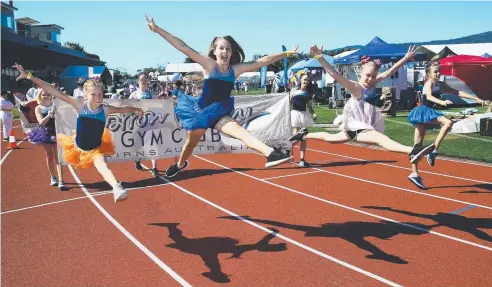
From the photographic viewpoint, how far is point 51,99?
8836 millimetres

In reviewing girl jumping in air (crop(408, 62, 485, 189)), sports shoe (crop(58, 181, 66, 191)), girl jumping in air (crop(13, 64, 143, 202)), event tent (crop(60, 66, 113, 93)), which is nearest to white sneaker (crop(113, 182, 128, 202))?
girl jumping in air (crop(13, 64, 143, 202))

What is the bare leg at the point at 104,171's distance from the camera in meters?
4.85

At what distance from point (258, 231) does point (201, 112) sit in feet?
5.99

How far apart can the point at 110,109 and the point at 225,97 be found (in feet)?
5.02

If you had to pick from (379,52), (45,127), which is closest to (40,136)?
(45,127)

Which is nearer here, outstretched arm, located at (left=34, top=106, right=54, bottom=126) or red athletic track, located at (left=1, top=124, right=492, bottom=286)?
red athletic track, located at (left=1, top=124, right=492, bottom=286)

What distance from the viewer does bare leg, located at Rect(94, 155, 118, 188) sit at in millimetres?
4848

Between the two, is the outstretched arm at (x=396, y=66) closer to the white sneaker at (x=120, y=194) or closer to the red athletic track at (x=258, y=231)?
the red athletic track at (x=258, y=231)

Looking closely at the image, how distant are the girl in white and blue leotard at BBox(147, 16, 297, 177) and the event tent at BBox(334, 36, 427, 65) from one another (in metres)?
17.0

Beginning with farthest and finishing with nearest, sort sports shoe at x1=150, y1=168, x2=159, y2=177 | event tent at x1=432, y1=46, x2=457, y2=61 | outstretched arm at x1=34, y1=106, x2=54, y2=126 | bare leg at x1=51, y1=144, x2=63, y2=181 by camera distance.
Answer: event tent at x1=432, y1=46, x2=457, y2=61
sports shoe at x1=150, y1=168, x2=159, y2=177
bare leg at x1=51, y1=144, x2=63, y2=181
outstretched arm at x1=34, y1=106, x2=54, y2=126

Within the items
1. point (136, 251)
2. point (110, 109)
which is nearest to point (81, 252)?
point (136, 251)

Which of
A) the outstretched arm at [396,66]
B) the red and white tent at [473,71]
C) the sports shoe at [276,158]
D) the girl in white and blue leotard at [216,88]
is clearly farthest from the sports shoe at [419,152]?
the red and white tent at [473,71]

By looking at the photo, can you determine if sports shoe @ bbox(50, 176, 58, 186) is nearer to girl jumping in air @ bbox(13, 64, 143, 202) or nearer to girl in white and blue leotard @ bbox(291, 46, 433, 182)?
girl jumping in air @ bbox(13, 64, 143, 202)

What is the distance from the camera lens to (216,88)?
16.9 feet
